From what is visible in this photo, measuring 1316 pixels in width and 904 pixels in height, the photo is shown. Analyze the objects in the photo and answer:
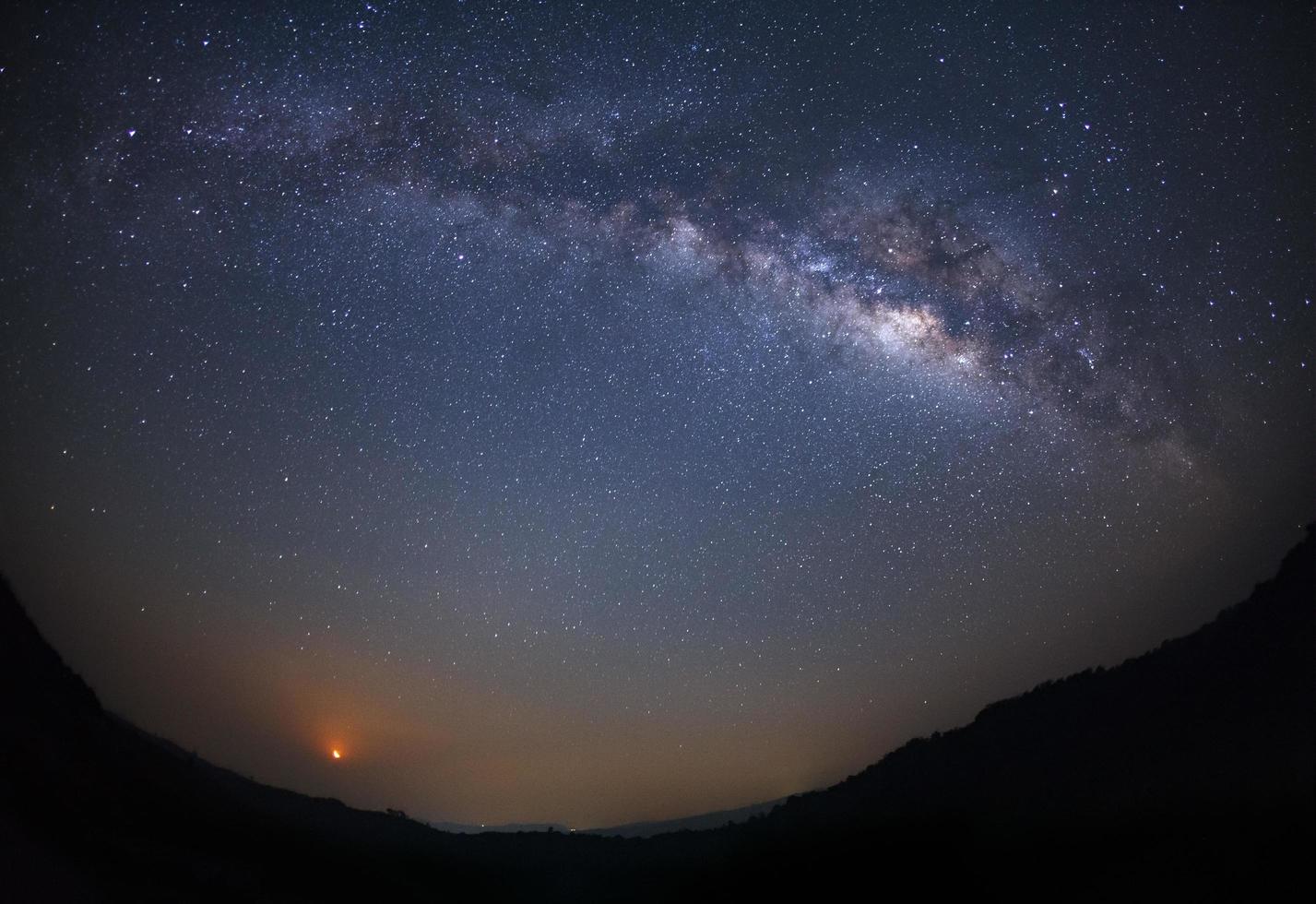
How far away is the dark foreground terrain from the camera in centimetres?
1277

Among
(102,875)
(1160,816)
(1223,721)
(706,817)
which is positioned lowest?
(706,817)

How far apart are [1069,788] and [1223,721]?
389cm

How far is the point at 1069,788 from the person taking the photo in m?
18.2

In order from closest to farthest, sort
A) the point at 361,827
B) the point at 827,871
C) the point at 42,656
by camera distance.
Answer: the point at 827,871, the point at 42,656, the point at 361,827

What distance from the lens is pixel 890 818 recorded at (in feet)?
74.1

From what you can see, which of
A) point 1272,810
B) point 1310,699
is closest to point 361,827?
point 1272,810

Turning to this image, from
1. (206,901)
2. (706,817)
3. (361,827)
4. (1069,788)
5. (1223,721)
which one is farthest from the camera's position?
(706,817)

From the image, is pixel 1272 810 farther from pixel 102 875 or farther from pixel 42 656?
pixel 42 656

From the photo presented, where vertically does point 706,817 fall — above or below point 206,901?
below

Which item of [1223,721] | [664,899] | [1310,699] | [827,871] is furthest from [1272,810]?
[664,899]

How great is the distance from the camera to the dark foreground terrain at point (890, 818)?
12773 millimetres

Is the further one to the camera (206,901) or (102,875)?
(206,901)

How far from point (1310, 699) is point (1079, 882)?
6537 millimetres

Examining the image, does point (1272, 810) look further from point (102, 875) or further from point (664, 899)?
point (102, 875)
